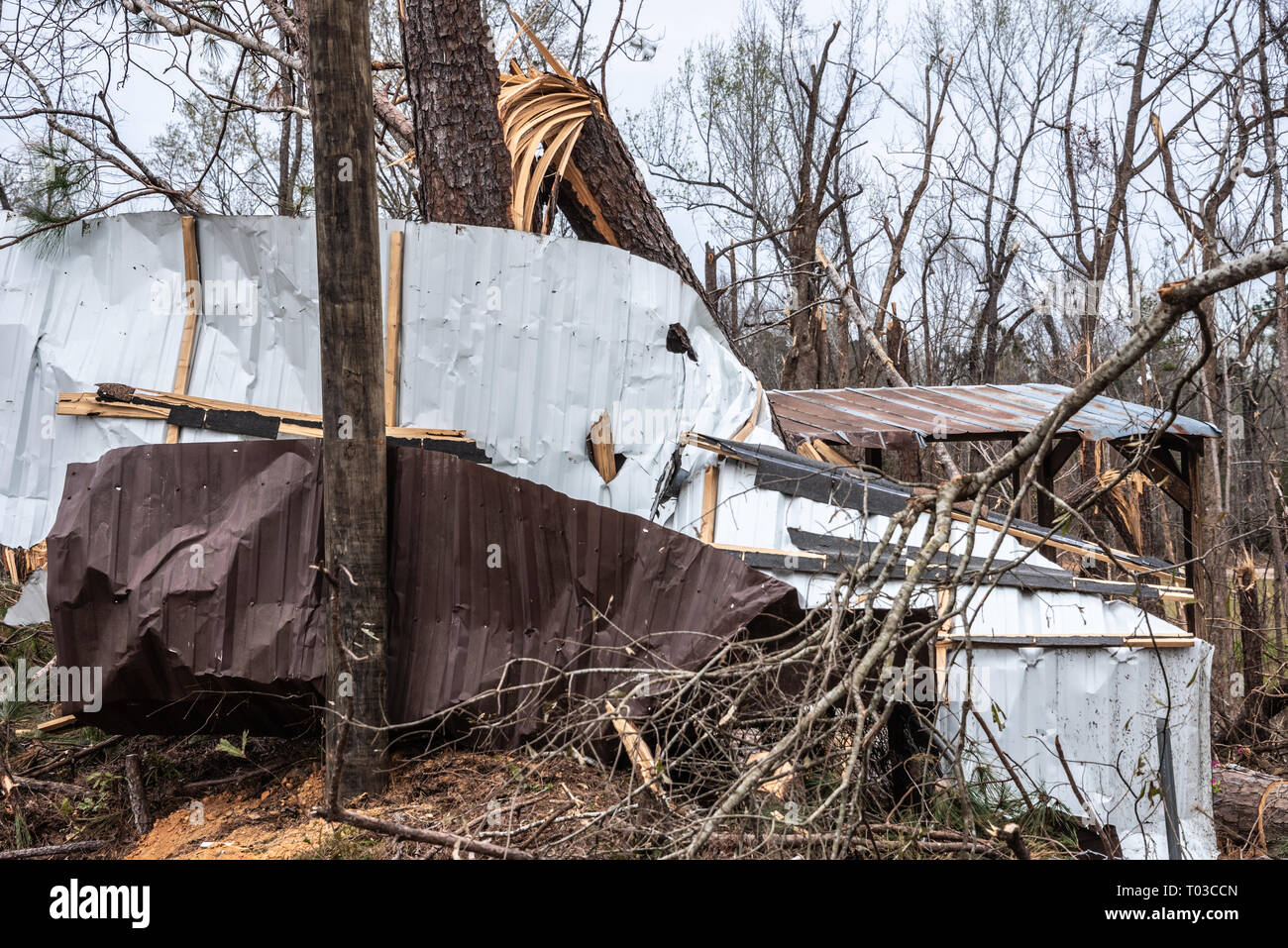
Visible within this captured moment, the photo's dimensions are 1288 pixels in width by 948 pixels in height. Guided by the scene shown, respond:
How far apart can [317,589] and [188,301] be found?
2.05 metres

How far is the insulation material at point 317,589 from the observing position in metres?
4.14

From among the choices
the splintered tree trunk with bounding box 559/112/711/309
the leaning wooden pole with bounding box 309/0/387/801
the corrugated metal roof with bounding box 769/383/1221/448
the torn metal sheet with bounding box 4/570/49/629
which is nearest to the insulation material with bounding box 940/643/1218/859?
the corrugated metal roof with bounding box 769/383/1221/448

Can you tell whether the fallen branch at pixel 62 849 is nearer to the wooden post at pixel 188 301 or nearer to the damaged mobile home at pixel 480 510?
the damaged mobile home at pixel 480 510

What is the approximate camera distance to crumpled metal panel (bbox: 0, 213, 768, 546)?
→ 4926mm

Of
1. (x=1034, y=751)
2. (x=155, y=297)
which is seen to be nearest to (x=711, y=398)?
(x=1034, y=751)

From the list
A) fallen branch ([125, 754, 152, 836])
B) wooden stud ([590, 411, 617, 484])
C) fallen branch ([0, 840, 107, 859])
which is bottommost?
fallen branch ([0, 840, 107, 859])

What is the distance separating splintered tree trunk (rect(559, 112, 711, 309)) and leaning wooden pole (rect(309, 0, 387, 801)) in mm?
3930

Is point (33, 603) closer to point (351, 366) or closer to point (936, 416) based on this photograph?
point (351, 366)

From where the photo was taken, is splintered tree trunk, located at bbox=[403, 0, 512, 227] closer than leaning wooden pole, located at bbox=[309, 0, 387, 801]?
No

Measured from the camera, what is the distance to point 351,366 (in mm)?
4055

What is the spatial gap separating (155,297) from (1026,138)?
19.4 meters

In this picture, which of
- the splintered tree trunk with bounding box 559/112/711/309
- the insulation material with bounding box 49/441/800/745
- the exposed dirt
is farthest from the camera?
the splintered tree trunk with bounding box 559/112/711/309

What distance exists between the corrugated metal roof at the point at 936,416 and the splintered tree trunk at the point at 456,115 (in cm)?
302

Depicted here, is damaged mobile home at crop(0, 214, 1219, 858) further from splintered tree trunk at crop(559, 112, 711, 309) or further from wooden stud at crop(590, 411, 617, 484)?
splintered tree trunk at crop(559, 112, 711, 309)
